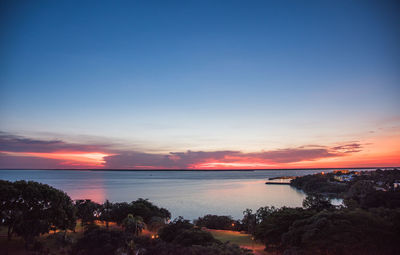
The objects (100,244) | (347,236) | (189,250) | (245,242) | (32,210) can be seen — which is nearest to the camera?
Answer: (189,250)

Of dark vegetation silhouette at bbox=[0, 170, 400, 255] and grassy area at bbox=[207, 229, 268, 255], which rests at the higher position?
dark vegetation silhouette at bbox=[0, 170, 400, 255]

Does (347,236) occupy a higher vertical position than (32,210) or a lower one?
lower

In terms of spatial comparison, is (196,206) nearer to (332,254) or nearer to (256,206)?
(256,206)

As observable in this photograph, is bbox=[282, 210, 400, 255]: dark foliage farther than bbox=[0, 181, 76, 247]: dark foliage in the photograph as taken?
No

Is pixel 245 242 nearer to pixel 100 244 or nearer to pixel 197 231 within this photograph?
pixel 197 231

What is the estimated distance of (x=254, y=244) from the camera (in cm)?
3400

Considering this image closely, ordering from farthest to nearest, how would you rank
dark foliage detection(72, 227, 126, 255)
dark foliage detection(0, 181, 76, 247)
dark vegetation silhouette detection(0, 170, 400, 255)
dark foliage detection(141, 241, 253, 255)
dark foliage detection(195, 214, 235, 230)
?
1. dark foliage detection(195, 214, 235, 230)
2. dark foliage detection(0, 181, 76, 247)
3. dark vegetation silhouette detection(0, 170, 400, 255)
4. dark foliage detection(72, 227, 126, 255)
5. dark foliage detection(141, 241, 253, 255)

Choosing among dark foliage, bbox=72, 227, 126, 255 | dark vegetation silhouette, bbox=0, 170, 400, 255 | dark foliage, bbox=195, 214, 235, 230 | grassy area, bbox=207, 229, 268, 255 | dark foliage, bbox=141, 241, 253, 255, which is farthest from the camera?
dark foliage, bbox=195, 214, 235, 230

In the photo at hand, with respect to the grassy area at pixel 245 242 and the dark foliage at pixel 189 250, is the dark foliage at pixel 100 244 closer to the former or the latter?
the dark foliage at pixel 189 250

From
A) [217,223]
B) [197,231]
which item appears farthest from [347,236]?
[217,223]

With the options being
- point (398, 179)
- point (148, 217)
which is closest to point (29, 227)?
A: point (148, 217)

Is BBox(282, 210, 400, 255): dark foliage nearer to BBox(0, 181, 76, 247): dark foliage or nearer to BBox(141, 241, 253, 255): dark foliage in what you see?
BBox(141, 241, 253, 255): dark foliage

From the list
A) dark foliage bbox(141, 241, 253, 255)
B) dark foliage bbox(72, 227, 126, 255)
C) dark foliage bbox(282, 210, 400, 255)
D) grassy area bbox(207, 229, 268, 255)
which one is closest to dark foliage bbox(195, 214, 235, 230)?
grassy area bbox(207, 229, 268, 255)

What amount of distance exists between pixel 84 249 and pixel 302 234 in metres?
19.0
